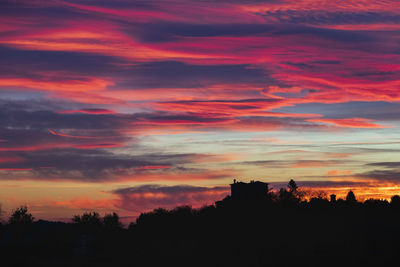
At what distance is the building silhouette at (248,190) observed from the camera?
164m

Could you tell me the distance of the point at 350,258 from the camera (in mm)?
79188

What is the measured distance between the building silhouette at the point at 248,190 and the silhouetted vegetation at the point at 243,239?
2.16 feet

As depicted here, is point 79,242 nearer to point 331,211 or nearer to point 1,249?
point 1,249

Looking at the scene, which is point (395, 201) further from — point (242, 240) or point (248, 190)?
point (248, 190)

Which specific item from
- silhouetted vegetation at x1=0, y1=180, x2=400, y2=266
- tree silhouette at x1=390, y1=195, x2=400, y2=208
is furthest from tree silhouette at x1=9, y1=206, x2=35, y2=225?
tree silhouette at x1=390, y1=195, x2=400, y2=208

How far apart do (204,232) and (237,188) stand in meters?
57.6

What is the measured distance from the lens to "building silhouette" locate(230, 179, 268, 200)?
163875mm

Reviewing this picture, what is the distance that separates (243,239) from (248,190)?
67.0 m

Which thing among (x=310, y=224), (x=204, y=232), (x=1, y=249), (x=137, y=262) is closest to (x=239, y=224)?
(x=204, y=232)

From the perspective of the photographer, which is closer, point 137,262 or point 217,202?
point 137,262

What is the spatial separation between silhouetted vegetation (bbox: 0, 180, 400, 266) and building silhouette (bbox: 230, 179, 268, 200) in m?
0.66

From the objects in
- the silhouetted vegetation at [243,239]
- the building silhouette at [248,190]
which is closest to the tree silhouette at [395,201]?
the silhouetted vegetation at [243,239]

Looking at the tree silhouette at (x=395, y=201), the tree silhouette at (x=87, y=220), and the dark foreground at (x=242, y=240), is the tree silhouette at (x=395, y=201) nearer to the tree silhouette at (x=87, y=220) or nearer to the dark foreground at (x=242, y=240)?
the dark foreground at (x=242, y=240)

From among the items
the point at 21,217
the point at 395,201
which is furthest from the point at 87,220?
the point at 395,201
